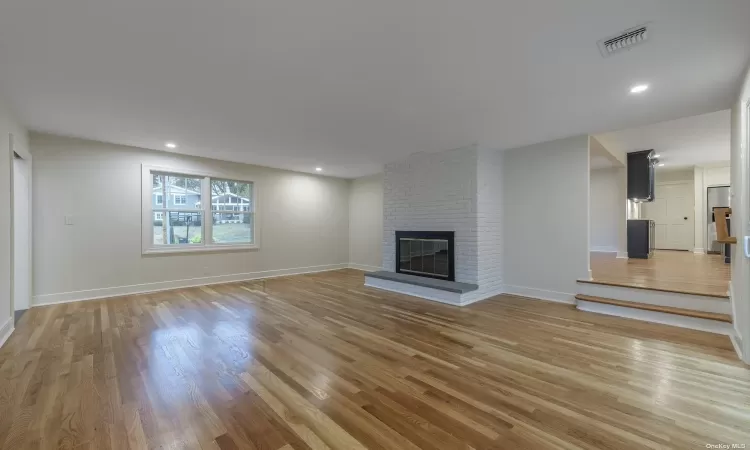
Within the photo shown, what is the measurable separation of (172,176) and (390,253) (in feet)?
13.7

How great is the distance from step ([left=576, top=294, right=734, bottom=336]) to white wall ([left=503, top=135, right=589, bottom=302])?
15.7 inches

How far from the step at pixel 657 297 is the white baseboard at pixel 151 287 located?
5467 millimetres

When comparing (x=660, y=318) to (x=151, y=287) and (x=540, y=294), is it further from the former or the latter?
(x=151, y=287)

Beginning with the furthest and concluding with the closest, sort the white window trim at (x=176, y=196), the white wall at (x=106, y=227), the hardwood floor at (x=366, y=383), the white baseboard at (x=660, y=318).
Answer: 1. the white window trim at (x=176, y=196)
2. the white wall at (x=106, y=227)
3. the white baseboard at (x=660, y=318)
4. the hardwood floor at (x=366, y=383)

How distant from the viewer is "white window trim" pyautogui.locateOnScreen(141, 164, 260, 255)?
504 cm

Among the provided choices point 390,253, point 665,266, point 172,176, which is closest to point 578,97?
point 390,253

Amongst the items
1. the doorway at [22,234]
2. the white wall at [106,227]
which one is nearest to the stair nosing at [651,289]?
the white wall at [106,227]

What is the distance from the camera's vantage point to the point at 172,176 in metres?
5.40

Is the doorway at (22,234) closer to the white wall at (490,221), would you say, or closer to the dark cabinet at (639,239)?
the white wall at (490,221)

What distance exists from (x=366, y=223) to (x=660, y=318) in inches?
217

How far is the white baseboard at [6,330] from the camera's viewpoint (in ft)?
9.40

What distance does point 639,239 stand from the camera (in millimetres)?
6969

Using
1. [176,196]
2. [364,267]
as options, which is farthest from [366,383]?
[364,267]

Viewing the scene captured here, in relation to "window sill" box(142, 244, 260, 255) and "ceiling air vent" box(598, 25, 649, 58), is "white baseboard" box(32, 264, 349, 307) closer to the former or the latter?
"window sill" box(142, 244, 260, 255)
